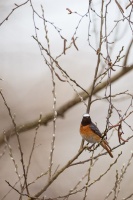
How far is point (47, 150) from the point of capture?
3734 millimetres

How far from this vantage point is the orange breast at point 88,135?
1432mm

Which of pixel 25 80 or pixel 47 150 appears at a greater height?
pixel 25 80

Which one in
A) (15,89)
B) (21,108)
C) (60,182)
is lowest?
(60,182)

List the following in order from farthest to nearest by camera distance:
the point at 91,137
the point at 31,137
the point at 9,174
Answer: the point at 9,174 < the point at 31,137 < the point at 91,137

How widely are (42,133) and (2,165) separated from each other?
48 centimetres

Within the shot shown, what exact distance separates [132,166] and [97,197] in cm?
47

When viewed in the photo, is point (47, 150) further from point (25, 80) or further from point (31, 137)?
point (25, 80)

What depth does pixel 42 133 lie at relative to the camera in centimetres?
368

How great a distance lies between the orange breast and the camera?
4.70ft

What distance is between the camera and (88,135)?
1.45 metres

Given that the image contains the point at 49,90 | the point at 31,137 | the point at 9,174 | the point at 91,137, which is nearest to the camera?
the point at 91,137

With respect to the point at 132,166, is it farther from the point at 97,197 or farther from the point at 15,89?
the point at 15,89

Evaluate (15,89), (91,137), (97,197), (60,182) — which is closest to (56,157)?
(60,182)

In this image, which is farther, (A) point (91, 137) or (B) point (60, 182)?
(B) point (60, 182)
